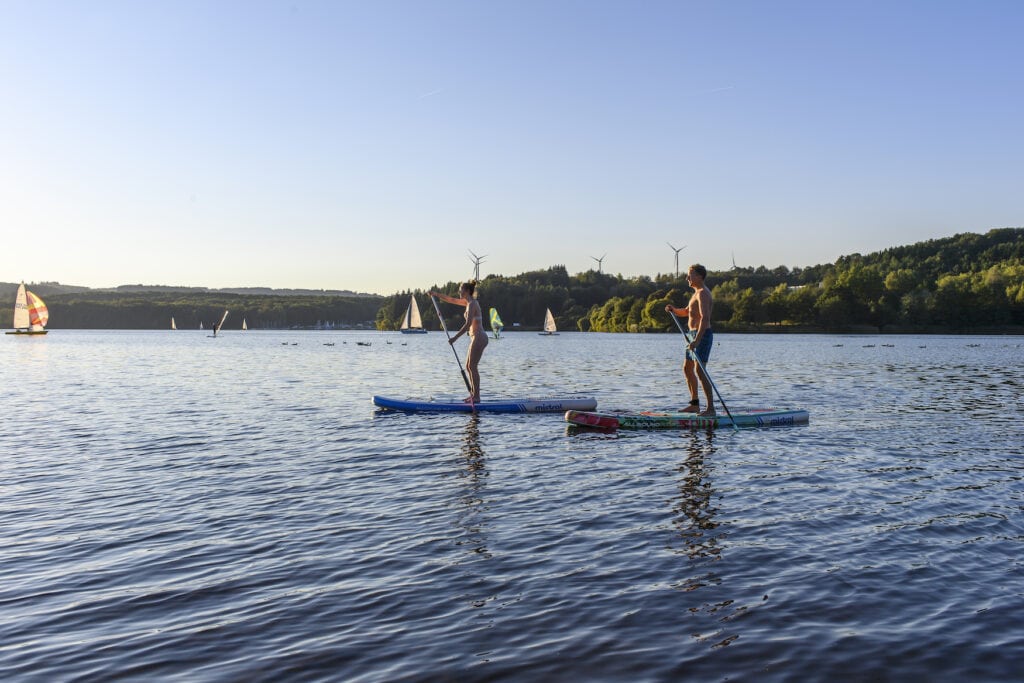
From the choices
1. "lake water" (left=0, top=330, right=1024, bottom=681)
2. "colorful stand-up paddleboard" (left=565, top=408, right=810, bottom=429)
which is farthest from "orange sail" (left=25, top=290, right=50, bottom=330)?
"colorful stand-up paddleboard" (left=565, top=408, right=810, bottom=429)

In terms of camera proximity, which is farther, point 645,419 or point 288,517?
point 645,419

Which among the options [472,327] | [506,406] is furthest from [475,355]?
[506,406]

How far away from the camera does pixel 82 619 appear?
7.09 m

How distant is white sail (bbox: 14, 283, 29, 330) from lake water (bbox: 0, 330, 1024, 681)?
10576 cm

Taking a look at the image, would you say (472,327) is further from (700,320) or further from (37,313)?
(37,313)

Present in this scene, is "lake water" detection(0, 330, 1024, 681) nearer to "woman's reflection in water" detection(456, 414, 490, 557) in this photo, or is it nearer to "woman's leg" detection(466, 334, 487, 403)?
"woman's reflection in water" detection(456, 414, 490, 557)

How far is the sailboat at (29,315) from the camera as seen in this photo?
112056 mm

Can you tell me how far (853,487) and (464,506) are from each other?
20.7 feet

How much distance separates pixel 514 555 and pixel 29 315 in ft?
428

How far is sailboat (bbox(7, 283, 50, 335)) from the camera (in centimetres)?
11206

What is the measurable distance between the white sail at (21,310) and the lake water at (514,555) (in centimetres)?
10576

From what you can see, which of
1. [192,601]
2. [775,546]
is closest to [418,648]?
[192,601]

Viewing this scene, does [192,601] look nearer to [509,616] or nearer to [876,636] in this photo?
[509,616]

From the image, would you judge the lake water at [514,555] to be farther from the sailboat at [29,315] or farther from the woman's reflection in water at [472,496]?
the sailboat at [29,315]
